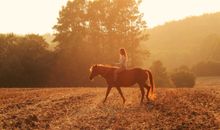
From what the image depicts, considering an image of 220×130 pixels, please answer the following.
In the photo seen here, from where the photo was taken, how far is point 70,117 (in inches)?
753

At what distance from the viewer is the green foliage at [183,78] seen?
7394 cm

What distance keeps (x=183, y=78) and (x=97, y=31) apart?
17461 mm

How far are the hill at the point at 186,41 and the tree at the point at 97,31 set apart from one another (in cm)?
4179

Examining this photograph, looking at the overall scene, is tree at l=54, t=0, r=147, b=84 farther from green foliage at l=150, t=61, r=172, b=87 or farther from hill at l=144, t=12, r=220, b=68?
hill at l=144, t=12, r=220, b=68

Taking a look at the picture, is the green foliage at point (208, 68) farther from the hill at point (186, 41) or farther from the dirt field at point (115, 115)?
the dirt field at point (115, 115)

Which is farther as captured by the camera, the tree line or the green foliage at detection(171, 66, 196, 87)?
the green foliage at detection(171, 66, 196, 87)

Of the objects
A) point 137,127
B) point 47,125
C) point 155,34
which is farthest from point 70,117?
point 155,34

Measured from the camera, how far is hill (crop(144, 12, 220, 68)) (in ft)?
420

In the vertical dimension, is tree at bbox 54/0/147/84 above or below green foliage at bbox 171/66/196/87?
above

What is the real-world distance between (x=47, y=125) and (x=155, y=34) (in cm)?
16313

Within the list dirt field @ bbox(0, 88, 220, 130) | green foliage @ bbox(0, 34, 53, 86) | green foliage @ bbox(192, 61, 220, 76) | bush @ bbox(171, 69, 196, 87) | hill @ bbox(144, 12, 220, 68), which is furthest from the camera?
hill @ bbox(144, 12, 220, 68)

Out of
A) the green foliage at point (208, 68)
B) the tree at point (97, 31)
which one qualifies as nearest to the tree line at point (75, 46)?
the tree at point (97, 31)

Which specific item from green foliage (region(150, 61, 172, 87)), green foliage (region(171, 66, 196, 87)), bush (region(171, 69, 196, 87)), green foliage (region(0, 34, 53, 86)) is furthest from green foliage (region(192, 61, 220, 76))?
green foliage (region(0, 34, 53, 86))

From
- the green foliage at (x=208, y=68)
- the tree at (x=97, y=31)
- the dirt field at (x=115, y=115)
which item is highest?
the tree at (x=97, y=31)
